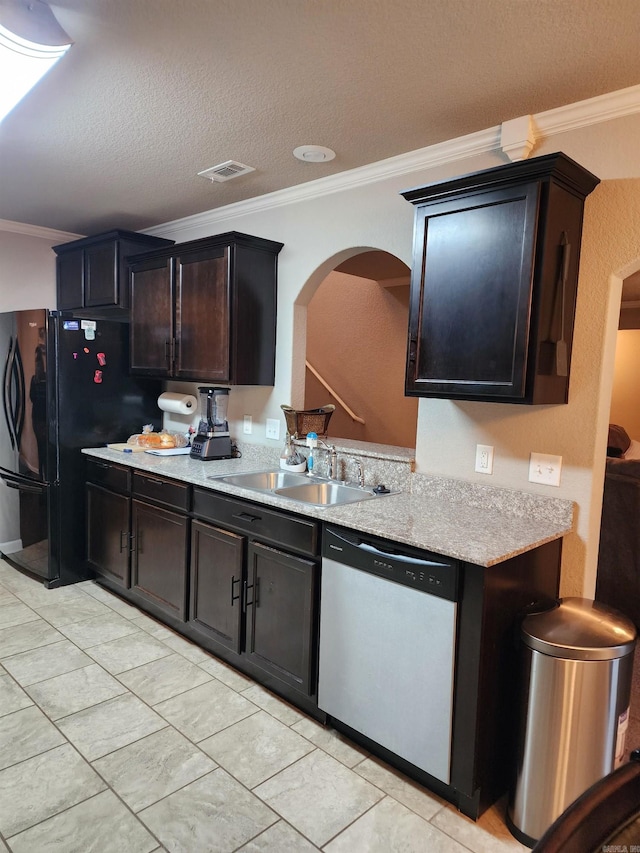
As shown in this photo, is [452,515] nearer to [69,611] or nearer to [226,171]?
[226,171]

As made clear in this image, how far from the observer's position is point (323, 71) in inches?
76.1

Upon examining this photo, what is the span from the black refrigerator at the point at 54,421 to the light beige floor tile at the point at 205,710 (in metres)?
1.71

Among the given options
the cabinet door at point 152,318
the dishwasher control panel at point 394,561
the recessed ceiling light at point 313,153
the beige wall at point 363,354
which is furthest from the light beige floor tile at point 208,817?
the beige wall at point 363,354

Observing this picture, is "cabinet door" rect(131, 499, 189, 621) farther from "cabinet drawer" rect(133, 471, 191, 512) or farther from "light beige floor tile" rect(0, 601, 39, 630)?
"light beige floor tile" rect(0, 601, 39, 630)

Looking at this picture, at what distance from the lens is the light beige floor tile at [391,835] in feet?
5.55

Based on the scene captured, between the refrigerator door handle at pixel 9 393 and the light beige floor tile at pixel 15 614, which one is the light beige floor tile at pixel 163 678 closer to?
the light beige floor tile at pixel 15 614

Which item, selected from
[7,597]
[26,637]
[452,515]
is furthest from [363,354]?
[26,637]

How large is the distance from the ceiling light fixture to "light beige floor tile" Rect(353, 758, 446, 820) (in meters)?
2.66

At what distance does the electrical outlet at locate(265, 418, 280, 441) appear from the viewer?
340 cm

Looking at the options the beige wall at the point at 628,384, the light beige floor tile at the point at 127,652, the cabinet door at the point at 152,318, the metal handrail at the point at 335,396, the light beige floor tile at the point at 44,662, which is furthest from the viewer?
the beige wall at the point at 628,384

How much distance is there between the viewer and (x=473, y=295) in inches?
81.5

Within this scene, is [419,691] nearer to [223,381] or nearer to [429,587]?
[429,587]

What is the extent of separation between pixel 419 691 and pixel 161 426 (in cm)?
294

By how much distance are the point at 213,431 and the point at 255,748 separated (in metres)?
1.87
